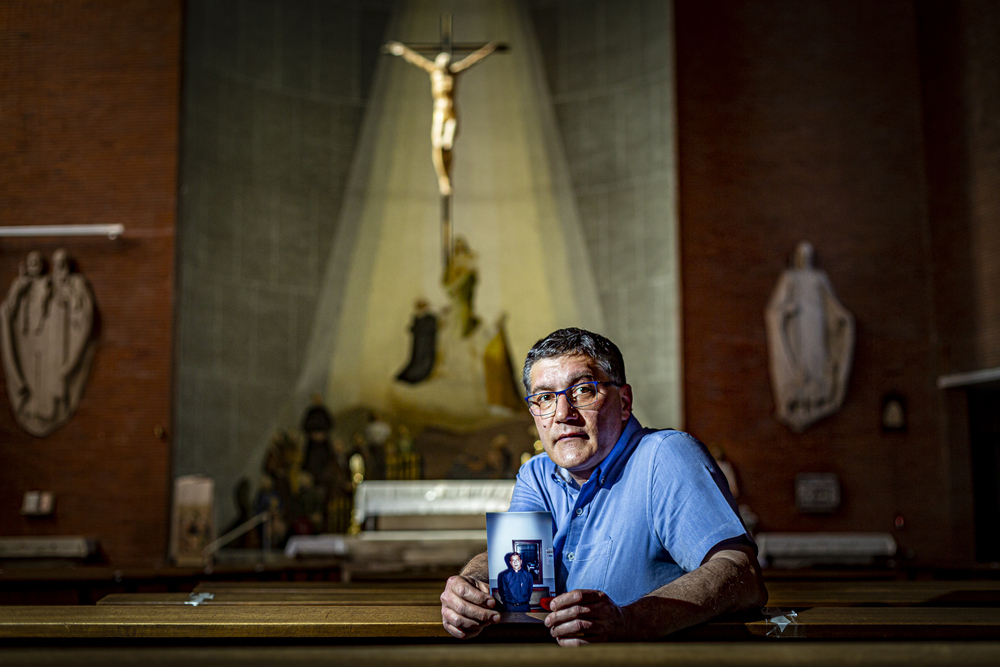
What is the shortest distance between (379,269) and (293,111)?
2.24m

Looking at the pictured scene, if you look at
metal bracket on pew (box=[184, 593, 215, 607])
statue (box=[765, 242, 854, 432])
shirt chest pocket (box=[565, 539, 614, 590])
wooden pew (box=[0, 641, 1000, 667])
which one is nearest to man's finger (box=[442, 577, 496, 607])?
shirt chest pocket (box=[565, 539, 614, 590])

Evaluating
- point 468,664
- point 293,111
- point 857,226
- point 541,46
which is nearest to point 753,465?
point 857,226

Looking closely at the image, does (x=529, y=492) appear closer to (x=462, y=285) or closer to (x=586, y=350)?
(x=586, y=350)

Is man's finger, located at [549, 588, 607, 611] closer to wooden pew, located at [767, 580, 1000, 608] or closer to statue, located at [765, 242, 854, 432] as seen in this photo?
wooden pew, located at [767, 580, 1000, 608]

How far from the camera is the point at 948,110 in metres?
10.3

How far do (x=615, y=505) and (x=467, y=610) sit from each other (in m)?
0.52

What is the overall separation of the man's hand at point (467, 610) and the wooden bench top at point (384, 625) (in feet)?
0.10

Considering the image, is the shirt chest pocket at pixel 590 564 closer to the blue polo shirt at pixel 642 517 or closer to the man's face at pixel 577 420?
the blue polo shirt at pixel 642 517

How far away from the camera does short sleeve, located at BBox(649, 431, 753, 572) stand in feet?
6.57

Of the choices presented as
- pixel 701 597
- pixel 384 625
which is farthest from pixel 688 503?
pixel 384 625

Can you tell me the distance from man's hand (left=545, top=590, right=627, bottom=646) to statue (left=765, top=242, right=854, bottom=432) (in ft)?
29.4

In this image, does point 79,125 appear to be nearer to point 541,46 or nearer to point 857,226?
point 541,46

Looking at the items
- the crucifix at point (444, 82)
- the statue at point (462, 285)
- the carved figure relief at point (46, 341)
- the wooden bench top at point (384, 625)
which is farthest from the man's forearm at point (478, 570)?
the statue at point (462, 285)

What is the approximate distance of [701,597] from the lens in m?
1.81
